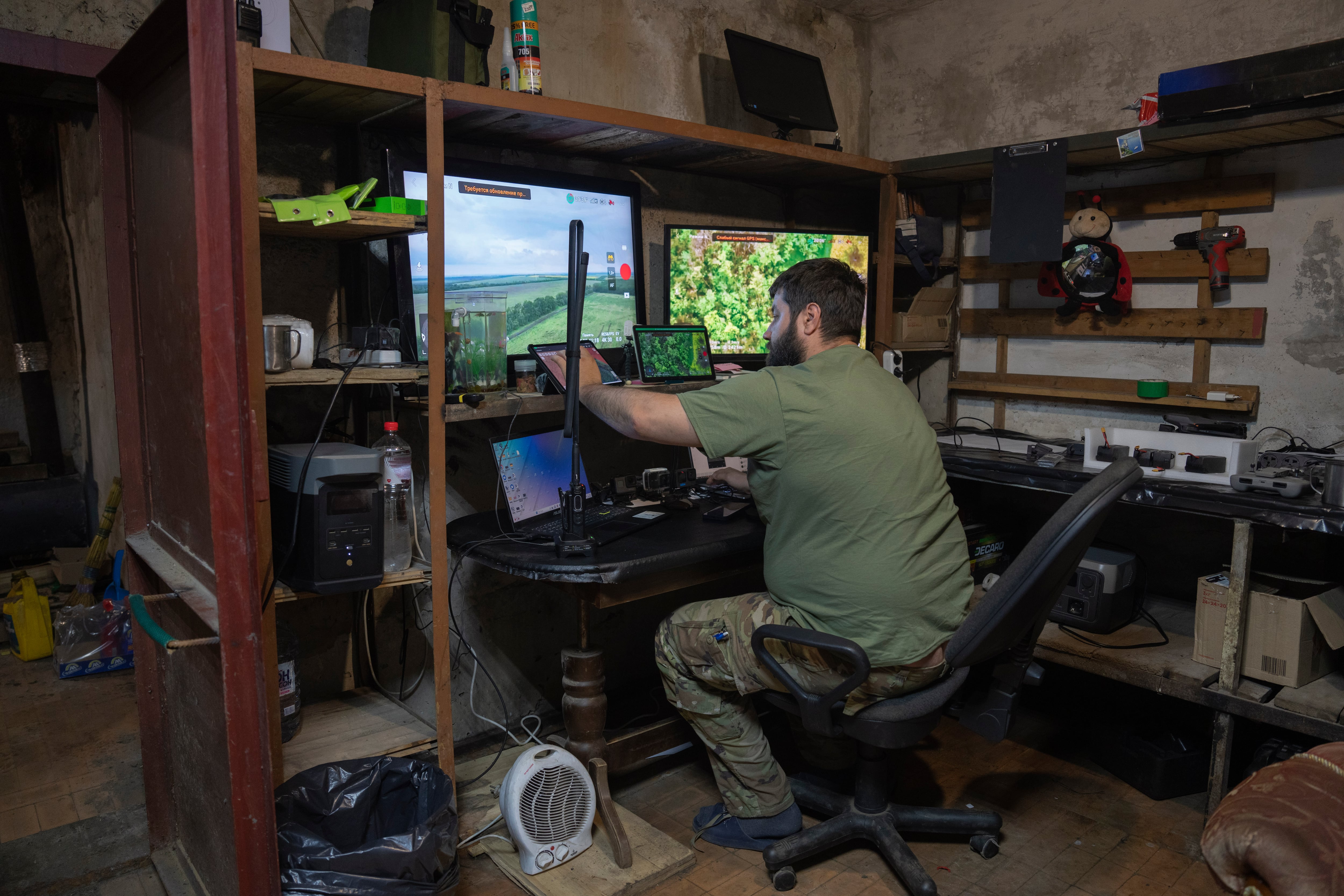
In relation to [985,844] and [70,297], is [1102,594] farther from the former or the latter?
[70,297]

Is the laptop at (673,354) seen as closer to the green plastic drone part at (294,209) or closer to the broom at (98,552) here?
the green plastic drone part at (294,209)

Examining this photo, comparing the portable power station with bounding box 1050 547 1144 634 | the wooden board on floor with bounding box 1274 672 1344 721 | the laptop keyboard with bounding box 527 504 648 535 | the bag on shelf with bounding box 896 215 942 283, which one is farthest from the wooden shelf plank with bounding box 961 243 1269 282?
the laptop keyboard with bounding box 527 504 648 535

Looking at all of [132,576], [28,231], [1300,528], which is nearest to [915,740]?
[1300,528]

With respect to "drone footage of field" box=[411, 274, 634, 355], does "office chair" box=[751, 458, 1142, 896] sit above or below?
below

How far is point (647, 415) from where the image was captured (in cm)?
202

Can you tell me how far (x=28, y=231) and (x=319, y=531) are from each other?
403cm

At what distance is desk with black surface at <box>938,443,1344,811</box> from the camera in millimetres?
2184

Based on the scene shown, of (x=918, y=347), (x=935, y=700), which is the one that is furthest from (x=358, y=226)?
(x=918, y=347)

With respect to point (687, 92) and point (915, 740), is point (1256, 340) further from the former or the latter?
point (687, 92)

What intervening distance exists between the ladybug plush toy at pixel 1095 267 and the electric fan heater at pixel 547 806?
232 centimetres

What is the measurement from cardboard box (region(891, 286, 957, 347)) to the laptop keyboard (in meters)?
1.41

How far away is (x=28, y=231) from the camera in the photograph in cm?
458

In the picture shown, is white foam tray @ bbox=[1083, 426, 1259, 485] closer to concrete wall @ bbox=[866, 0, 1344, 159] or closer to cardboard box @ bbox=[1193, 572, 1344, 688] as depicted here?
cardboard box @ bbox=[1193, 572, 1344, 688]

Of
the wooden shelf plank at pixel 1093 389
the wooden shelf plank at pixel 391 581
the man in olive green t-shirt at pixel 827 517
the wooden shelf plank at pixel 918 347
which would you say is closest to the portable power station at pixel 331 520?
the wooden shelf plank at pixel 391 581
